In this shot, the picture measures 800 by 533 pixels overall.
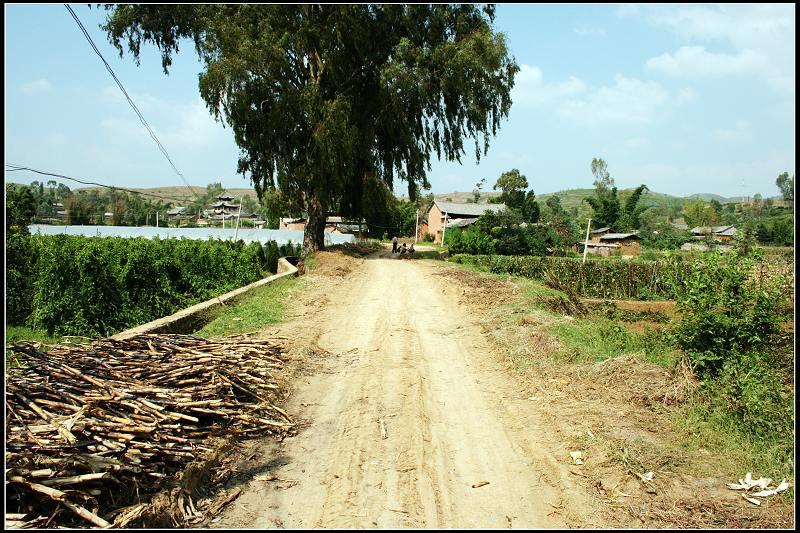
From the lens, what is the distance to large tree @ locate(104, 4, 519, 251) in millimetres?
24531

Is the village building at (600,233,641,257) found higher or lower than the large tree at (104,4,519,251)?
lower

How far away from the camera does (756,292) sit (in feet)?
26.9

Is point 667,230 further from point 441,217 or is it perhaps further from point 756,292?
point 756,292

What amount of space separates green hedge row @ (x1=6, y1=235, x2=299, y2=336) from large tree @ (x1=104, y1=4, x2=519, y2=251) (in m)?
7.80

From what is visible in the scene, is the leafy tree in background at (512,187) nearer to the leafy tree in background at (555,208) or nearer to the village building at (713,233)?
the leafy tree in background at (555,208)

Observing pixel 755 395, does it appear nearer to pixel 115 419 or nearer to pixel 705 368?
pixel 705 368

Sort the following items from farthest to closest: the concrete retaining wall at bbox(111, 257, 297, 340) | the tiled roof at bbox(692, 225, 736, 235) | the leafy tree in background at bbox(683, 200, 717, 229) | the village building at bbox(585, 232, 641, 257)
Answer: the leafy tree in background at bbox(683, 200, 717, 229) < the tiled roof at bbox(692, 225, 736, 235) < the village building at bbox(585, 232, 641, 257) < the concrete retaining wall at bbox(111, 257, 297, 340)

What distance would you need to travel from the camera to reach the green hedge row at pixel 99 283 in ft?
47.9

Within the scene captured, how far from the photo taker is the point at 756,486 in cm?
525

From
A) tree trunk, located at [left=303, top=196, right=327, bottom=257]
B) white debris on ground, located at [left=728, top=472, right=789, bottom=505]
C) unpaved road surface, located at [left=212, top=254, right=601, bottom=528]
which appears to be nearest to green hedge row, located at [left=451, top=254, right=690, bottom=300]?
tree trunk, located at [left=303, top=196, right=327, bottom=257]

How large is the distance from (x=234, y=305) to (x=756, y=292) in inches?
457

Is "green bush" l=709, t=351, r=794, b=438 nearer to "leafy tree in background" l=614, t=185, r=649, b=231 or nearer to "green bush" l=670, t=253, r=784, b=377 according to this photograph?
"green bush" l=670, t=253, r=784, b=377

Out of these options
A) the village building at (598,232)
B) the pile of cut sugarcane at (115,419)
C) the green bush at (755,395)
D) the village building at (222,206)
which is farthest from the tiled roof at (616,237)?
the pile of cut sugarcane at (115,419)

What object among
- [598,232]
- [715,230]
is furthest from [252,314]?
[715,230]
